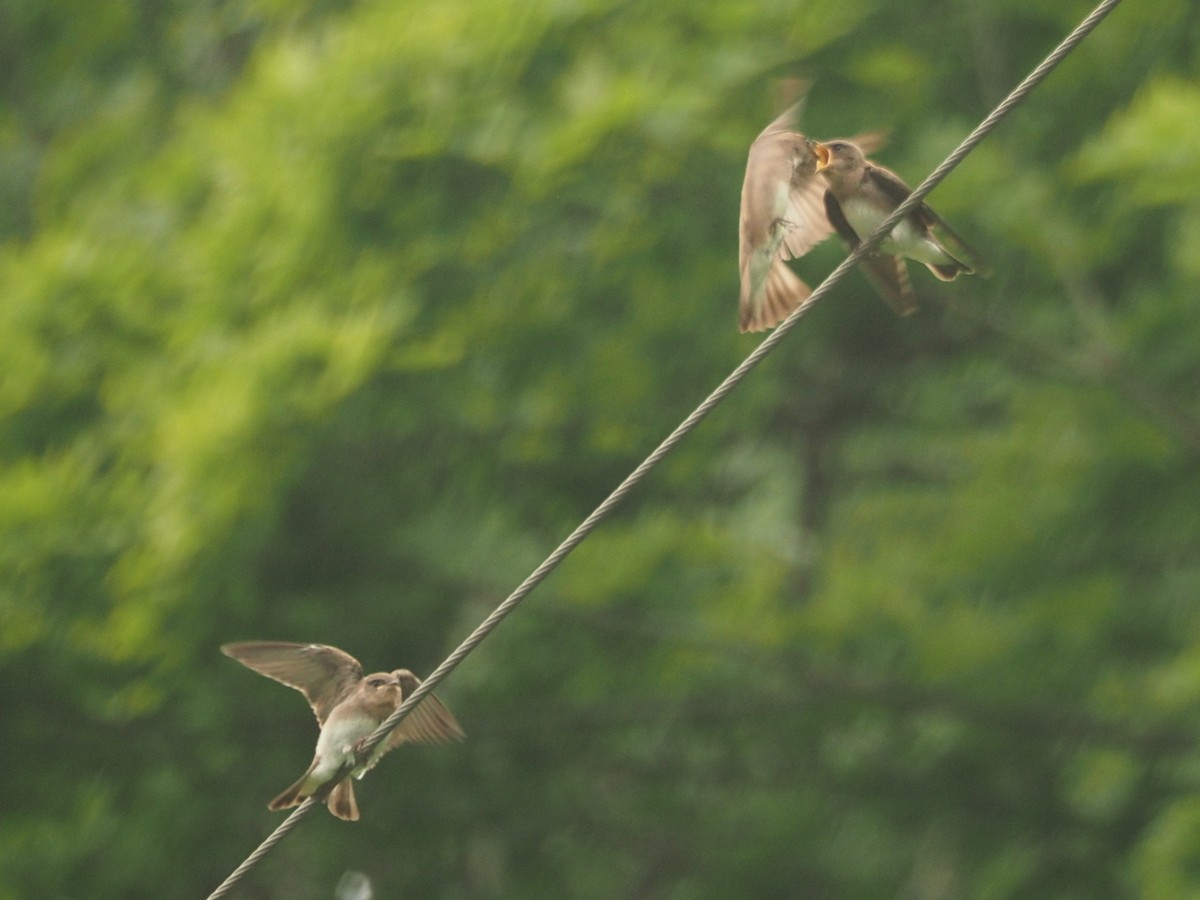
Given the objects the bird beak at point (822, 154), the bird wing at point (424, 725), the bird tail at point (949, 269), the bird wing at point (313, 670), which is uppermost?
the bird beak at point (822, 154)

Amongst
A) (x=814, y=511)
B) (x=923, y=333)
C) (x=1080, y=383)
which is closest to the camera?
(x=1080, y=383)

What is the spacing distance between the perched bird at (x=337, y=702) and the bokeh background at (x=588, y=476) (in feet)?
5.16

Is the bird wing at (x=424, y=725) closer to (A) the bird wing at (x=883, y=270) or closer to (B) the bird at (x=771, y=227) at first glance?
(B) the bird at (x=771, y=227)

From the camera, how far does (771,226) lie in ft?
12.8

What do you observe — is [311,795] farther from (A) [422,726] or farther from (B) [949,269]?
(B) [949,269]

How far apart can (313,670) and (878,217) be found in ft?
6.06

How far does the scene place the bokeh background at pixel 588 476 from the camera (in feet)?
20.1

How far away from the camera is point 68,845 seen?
20.1ft

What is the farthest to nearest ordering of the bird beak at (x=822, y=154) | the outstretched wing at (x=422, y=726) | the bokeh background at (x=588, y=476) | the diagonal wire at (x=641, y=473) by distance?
the bokeh background at (x=588, y=476) → the bird beak at (x=822, y=154) → the outstretched wing at (x=422, y=726) → the diagonal wire at (x=641, y=473)

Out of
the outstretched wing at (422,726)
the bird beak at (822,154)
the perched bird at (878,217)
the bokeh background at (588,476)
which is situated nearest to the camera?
the outstretched wing at (422,726)

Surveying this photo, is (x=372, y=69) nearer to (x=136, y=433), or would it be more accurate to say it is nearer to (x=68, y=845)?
(x=136, y=433)

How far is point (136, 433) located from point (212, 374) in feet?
2.01

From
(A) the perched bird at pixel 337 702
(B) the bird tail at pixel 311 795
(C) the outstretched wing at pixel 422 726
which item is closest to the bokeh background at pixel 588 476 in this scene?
(B) the bird tail at pixel 311 795

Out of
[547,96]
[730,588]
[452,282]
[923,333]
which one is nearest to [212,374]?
[452,282]
